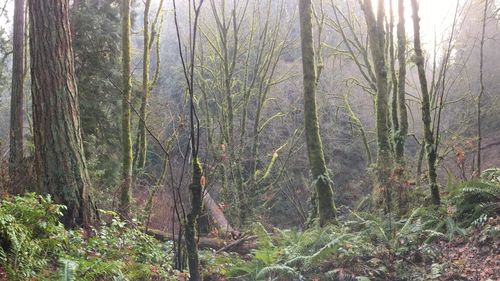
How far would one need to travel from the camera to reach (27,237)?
157 inches

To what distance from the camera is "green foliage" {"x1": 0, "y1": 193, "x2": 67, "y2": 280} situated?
363cm

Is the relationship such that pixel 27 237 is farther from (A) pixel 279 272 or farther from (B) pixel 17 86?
(B) pixel 17 86

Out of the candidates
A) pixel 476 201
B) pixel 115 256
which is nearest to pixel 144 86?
pixel 115 256

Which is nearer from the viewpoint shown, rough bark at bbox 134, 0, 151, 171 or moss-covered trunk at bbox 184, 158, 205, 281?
moss-covered trunk at bbox 184, 158, 205, 281

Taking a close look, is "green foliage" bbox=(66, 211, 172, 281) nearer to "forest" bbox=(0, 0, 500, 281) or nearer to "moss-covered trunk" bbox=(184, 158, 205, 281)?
"forest" bbox=(0, 0, 500, 281)

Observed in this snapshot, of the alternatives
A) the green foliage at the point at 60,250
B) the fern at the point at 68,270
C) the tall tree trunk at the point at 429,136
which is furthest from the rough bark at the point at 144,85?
the fern at the point at 68,270

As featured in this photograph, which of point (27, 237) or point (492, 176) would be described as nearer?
point (27, 237)

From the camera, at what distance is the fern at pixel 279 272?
6043 mm

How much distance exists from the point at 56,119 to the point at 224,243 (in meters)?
4.67

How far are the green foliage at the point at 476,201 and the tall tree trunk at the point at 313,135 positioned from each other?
7.35ft

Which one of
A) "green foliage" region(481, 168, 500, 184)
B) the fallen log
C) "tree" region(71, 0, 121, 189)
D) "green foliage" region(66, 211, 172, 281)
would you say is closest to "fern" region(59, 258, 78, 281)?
"green foliage" region(66, 211, 172, 281)

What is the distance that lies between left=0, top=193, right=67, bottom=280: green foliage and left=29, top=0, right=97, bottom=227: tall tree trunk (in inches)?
41.0

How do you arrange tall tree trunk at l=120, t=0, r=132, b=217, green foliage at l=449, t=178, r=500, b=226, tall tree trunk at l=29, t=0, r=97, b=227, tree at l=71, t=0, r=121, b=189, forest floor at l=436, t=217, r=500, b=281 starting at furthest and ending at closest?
tree at l=71, t=0, r=121, b=189, tall tree trunk at l=120, t=0, r=132, b=217, green foliage at l=449, t=178, r=500, b=226, tall tree trunk at l=29, t=0, r=97, b=227, forest floor at l=436, t=217, r=500, b=281

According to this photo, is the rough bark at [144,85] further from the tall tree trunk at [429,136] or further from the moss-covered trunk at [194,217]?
the moss-covered trunk at [194,217]
